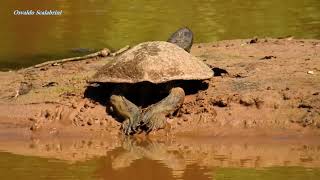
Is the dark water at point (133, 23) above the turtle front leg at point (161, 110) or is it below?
above

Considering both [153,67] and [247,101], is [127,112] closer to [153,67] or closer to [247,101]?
[153,67]

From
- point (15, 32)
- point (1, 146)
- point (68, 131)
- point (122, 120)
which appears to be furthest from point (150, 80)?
point (15, 32)

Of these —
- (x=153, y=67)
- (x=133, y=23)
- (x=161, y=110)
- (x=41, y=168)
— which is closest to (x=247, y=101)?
(x=161, y=110)

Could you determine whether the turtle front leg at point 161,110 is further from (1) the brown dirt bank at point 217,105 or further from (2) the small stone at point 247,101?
(2) the small stone at point 247,101

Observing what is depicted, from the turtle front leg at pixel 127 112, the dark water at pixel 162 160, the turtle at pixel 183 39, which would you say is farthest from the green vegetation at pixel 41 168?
the turtle at pixel 183 39

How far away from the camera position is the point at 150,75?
753 cm

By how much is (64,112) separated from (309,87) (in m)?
2.50

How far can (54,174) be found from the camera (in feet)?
20.3

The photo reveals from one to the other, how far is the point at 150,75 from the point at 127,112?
430mm

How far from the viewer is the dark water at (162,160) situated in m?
6.16

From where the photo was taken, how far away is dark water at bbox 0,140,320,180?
6.16m

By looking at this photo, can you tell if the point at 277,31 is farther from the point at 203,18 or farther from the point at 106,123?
the point at 106,123

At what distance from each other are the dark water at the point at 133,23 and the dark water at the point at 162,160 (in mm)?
3579

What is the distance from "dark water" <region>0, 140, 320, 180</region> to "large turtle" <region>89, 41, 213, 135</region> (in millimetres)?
269
